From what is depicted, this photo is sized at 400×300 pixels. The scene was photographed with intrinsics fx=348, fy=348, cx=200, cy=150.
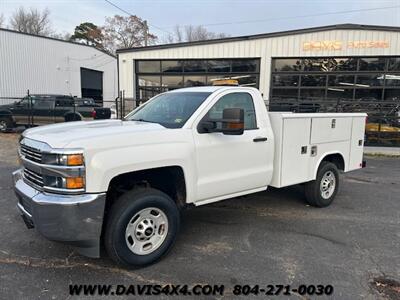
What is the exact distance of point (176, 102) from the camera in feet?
15.0

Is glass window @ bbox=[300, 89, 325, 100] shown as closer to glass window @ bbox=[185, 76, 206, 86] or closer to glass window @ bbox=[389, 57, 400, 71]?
glass window @ bbox=[389, 57, 400, 71]

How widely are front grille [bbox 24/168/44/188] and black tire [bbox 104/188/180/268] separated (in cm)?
73

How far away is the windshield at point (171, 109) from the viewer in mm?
4148

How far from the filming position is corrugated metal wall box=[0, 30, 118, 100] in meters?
26.0

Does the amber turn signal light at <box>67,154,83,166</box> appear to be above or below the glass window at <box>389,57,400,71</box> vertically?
below

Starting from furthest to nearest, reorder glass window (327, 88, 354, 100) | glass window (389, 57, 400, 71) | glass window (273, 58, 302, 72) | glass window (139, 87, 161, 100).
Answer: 1. glass window (139, 87, 161, 100)
2. glass window (273, 58, 302, 72)
3. glass window (327, 88, 354, 100)
4. glass window (389, 57, 400, 71)

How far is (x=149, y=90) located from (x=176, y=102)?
48.4ft

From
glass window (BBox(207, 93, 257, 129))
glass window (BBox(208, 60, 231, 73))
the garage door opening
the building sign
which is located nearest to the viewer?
glass window (BBox(207, 93, 257, 129))

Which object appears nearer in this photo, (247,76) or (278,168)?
(278,168)

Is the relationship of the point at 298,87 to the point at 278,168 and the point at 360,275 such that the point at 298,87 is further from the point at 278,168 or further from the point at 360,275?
the point at 360,275

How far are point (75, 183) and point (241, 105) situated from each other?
7.94 feet

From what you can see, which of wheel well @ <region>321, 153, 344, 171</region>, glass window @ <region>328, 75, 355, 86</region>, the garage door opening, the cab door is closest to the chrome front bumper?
the cab door

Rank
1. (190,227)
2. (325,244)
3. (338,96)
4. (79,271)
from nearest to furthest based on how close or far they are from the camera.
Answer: (79,271)
(325,244)
(190,227)
(338,96)

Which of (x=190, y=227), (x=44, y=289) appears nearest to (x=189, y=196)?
(x=190, y=227)
